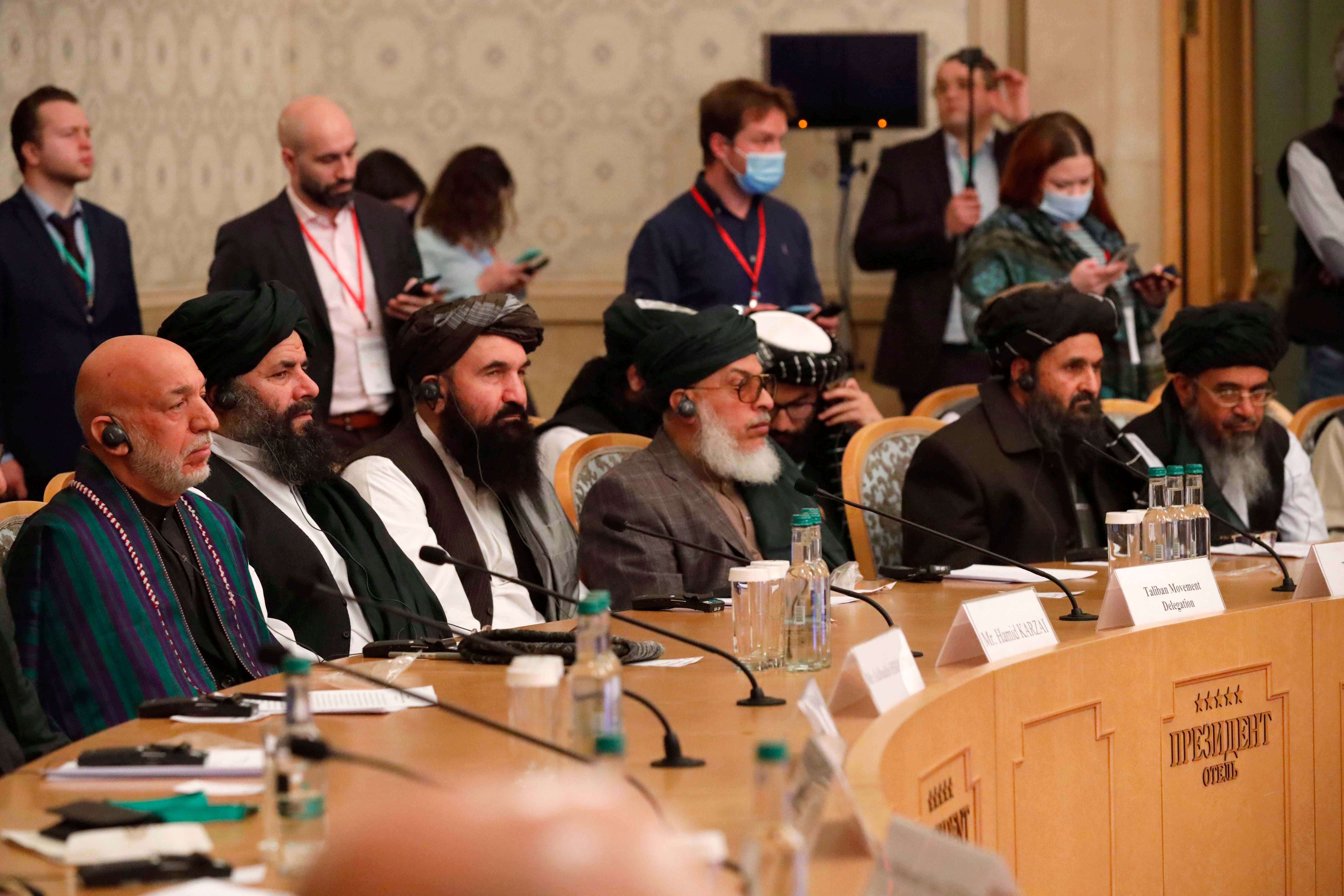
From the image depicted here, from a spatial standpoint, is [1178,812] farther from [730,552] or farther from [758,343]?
[758,343]

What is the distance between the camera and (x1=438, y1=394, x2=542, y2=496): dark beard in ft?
13.2

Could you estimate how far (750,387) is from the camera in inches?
164

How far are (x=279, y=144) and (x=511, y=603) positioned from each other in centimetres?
416

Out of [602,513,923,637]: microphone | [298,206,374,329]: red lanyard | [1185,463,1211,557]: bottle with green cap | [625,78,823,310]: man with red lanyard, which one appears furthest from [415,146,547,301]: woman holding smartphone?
[602,513,923,637]: microphone

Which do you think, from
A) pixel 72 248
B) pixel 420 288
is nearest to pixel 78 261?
pixel 72 248

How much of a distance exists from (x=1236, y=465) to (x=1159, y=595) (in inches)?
73.6

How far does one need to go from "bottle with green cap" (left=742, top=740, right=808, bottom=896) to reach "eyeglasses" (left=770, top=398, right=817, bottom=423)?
3.53 m

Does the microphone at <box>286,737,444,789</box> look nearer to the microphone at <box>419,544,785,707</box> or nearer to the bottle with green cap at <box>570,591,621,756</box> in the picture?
the bottle with green cap at <box>570,591,621,756</box>

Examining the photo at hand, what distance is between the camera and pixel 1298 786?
11.1 ft

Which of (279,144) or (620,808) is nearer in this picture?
(620,808)

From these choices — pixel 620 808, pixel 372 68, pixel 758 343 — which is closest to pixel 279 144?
pixel 372 68

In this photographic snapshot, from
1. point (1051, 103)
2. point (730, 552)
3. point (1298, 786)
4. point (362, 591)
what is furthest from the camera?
point (1051, 103)

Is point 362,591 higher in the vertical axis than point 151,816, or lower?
lower

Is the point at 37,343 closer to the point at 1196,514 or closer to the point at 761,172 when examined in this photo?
the point at 761,172
